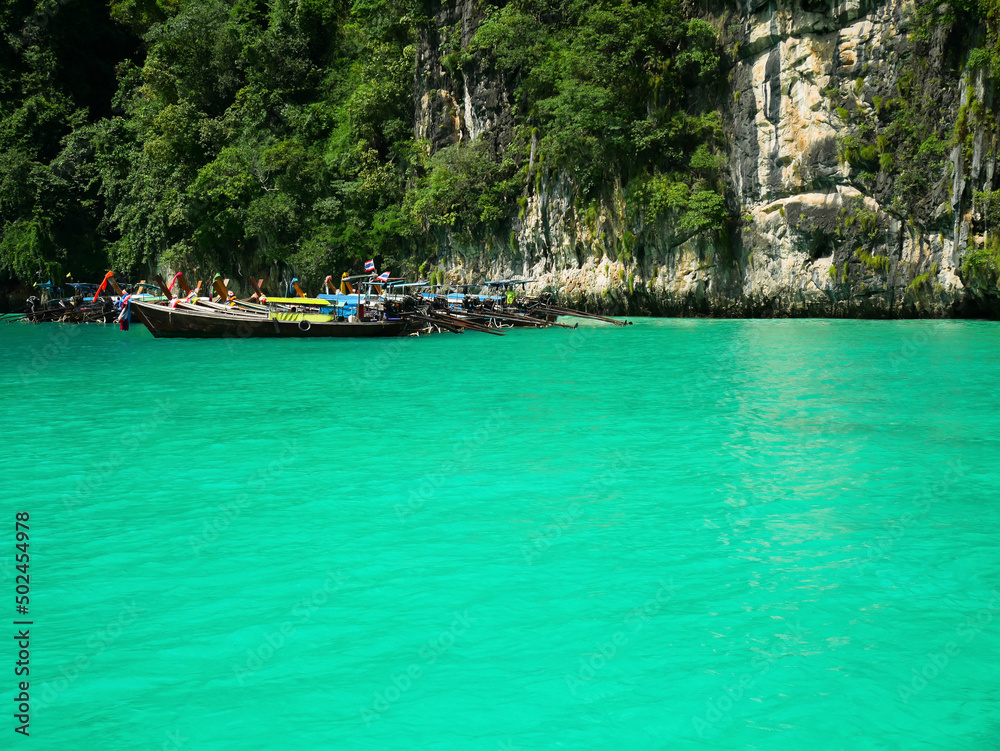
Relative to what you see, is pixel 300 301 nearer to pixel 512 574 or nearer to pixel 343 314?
pixel 343 314

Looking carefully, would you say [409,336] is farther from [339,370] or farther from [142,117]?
[142,117]

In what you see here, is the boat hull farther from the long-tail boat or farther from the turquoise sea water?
the turquoise sea water

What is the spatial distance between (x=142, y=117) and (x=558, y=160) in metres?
28.7

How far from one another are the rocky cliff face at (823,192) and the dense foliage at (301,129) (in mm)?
1660

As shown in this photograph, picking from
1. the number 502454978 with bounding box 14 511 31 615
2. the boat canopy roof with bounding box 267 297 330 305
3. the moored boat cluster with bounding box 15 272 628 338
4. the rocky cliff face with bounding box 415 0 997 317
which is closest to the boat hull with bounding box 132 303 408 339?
the moored boat cluster with bounding box 15 272 628 338

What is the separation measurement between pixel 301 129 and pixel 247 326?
77.3ft

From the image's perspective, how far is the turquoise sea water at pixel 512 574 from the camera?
15.0ft

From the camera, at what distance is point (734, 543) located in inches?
281

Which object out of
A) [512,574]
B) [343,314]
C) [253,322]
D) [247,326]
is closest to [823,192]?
[343,314]

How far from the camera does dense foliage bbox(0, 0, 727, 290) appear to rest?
36.1 m

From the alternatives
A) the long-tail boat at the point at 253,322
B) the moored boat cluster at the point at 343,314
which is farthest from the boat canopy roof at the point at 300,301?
the long-tail boat at the point at 253,322

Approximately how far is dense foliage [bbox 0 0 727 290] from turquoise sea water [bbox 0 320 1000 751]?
2482 centimetres

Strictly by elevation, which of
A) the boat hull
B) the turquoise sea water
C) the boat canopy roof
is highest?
the boat canopy roof

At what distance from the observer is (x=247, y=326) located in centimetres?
3062
